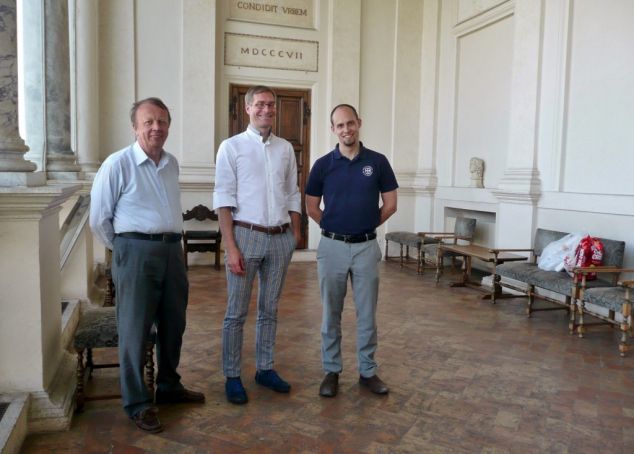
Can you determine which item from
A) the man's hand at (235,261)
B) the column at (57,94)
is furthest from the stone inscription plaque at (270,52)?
the man's hand at (235,261)

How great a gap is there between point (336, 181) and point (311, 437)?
1.46 m

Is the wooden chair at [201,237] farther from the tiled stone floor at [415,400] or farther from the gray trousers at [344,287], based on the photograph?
the gray trousers at [344,287]

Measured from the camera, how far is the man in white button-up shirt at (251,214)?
327 centimetres

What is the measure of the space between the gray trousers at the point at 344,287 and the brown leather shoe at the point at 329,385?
4 cm

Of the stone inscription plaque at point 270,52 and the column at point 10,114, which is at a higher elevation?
the stone inscription plaque at point 270,52

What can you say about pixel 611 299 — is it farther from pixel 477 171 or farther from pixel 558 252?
pixel 477 171

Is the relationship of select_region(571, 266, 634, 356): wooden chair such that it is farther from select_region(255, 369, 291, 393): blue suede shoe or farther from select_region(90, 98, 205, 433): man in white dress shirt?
select_region(90, 98, 205, 433): man in white dress shirt

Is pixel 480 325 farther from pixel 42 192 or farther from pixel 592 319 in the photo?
→ pixel 42 192

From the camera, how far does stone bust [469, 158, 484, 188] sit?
8.53 m

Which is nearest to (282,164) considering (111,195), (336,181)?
(336,181)

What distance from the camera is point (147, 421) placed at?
3.04 meters

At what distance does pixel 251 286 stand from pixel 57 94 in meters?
3.44

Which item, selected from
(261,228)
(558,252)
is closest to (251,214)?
(261,228)

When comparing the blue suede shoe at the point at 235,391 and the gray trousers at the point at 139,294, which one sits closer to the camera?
the gray trousers at the point at 139,294
